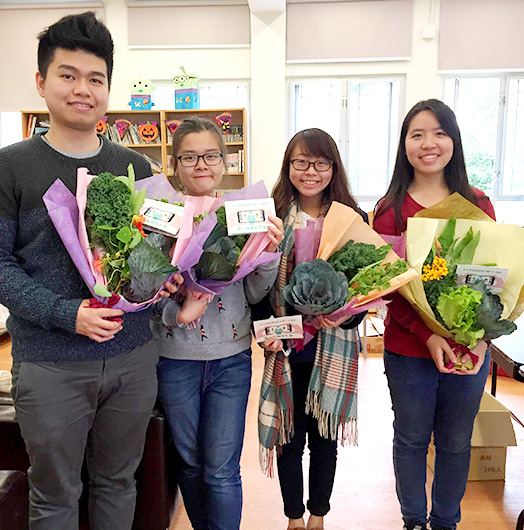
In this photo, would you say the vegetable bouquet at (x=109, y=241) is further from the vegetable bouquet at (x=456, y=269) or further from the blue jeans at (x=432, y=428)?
the blue jeans at (x=432, y=428)

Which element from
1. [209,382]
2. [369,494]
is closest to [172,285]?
[209,382]

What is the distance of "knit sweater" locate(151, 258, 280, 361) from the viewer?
56.2 inches

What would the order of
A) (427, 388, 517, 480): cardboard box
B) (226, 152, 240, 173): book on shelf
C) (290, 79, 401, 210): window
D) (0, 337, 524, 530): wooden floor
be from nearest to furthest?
(0, 337, 524, 530): wooden floor < (427, 388, 517, 480): cardboard box < (226, 152, 240, 173): book on shelf < (290, 79, 401, 210): window

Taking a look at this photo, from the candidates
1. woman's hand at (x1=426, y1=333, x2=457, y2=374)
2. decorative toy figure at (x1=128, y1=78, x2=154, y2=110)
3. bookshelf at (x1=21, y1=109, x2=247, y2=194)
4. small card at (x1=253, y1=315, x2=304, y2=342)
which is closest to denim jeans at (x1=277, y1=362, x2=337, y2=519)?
small card at (x1=253, y1=315, x2=304, y2=342)

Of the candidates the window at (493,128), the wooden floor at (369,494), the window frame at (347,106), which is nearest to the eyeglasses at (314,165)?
the wooden floor at (369,494)

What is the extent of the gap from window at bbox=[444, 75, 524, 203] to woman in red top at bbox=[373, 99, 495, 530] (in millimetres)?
4356

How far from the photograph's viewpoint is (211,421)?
146 centimetres

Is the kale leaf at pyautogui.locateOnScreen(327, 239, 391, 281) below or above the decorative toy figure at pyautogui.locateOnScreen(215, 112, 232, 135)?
below

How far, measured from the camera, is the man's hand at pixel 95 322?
114 centimetres

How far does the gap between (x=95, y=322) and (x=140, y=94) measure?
4632 millimetres

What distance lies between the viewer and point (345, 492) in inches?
84.1

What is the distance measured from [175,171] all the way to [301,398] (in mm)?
885

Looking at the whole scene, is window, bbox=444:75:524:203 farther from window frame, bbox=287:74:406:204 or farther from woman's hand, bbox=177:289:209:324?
woman's hand, bbox=177:289:209:324

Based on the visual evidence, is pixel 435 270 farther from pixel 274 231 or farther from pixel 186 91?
pixel 186 91
